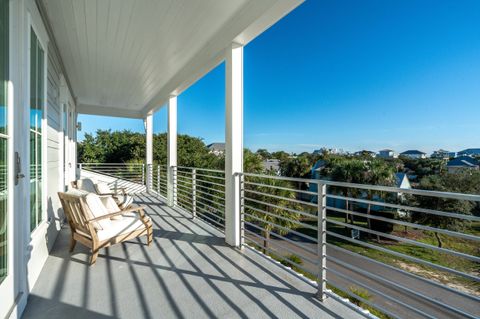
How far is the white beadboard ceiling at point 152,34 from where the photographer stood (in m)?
2.52

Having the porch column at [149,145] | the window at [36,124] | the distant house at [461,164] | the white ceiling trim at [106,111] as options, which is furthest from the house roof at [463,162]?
the white ceiling trim at [106,111]

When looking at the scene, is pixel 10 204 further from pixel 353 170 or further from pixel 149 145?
pixel 353 170

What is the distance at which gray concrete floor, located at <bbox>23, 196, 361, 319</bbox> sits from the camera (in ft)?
5.88

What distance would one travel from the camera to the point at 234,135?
3053 millimetres

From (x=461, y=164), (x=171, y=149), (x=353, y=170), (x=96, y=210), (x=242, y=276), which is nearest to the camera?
(x=242, y=276)

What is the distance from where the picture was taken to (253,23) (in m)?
2.54

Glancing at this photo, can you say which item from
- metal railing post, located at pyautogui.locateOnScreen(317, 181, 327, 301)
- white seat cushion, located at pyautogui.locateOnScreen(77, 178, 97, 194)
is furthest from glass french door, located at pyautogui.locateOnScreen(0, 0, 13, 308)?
white seat cushion, located at pyautogui.locateOnScreen(77, 178, 97, 194)

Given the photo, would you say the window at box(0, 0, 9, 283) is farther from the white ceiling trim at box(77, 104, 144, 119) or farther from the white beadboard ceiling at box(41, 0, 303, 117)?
the white ceiling trim at box(77, 104, 144, 119)

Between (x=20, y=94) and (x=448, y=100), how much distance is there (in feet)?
33.9

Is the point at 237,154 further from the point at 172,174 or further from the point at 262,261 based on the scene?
the point at 172,174

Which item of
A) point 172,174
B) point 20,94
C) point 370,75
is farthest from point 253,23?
point 370,75

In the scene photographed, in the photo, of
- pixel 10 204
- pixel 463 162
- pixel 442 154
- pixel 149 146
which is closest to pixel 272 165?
pixel 149 146

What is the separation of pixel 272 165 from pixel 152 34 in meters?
6.64

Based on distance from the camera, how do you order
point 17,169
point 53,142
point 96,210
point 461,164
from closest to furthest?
point 17,169 < point 96,210 < point 53,142 < point 461,164
